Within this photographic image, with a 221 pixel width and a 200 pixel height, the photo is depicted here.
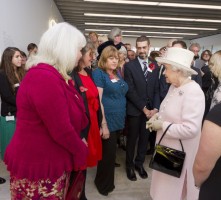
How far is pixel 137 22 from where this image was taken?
10820 mm

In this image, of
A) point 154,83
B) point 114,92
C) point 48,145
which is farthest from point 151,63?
point 48,145

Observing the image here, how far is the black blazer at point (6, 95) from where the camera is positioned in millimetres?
2785

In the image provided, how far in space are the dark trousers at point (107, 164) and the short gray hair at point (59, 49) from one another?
1.37 m

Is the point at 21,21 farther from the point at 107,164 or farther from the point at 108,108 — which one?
the point at 107,164

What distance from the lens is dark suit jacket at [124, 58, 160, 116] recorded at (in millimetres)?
2886

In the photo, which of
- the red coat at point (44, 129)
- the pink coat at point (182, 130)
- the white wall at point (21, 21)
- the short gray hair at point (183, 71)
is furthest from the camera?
the white wall at point (21, 21)

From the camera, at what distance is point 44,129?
1299mm

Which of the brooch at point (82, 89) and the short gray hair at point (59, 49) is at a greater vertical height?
the short gray hair at point (59, 49)

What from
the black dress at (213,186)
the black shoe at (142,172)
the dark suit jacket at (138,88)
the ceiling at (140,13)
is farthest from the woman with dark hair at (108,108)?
the ceiling at (140,13)

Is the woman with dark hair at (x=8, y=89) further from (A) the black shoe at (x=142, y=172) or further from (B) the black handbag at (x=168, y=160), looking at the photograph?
(B) the black handbag at (x=168, y=160)

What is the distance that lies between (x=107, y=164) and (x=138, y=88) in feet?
3.02

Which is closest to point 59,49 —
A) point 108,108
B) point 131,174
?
point 108,108

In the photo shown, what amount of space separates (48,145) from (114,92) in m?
1.37

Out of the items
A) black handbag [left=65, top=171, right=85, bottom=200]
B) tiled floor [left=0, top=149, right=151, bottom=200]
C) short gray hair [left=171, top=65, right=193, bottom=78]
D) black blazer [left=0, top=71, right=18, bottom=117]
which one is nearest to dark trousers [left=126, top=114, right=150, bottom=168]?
tiled floor [left=0, top=149, right=151, bottom=200]
